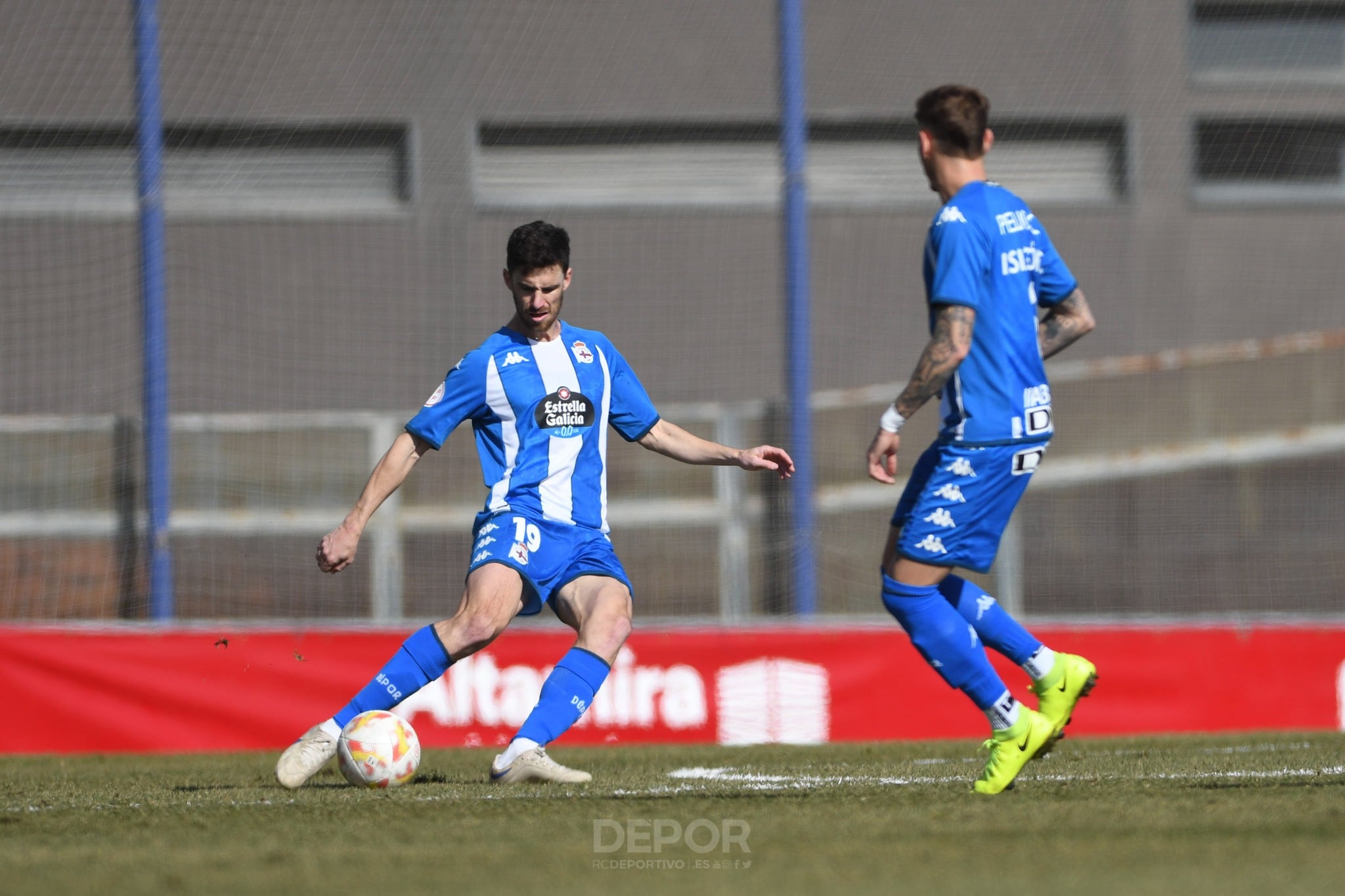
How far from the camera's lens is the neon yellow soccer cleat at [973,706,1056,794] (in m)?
4.29

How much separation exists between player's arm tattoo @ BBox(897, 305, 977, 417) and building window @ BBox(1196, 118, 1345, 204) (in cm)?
640

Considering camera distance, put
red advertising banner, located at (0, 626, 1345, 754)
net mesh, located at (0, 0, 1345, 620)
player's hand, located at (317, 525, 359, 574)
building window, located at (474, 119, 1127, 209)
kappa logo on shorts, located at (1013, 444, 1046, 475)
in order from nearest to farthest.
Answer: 1. kappa logo on shorts, located at (1013, 444, 1046, 475)
2. player's hand, located at (317, 525, 359, 574)
3. red advertising banner, located at (0, 626, 1345, 754)
4. net mesh, located at (0, 0, 1345, 620)
5. building window, located at (474, 119, 1127, 209)

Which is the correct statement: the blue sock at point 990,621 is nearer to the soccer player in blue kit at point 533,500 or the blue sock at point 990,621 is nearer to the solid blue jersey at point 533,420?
the soccer player in blue kit at point 533,500

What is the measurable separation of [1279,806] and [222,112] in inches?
283

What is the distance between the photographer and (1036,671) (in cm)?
448

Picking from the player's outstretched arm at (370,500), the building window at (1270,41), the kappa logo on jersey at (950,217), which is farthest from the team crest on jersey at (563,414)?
the building window at (1270,41)

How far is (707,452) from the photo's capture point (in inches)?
204

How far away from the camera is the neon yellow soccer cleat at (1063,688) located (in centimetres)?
443

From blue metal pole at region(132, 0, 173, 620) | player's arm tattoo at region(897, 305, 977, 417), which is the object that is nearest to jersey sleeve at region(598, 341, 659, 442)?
player's arm tattoo at region(897, 305, 977, 417)

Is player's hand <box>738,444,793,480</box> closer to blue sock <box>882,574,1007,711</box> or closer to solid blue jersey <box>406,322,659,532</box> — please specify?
solid blue jersey <box>406,322,659,532</box>

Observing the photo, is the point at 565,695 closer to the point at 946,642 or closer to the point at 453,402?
the point at 453,402

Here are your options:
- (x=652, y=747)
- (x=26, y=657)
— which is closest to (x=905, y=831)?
(x=652, y=747)

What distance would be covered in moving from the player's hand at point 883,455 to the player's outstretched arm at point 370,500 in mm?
1444

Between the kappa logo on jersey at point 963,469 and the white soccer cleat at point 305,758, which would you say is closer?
the kappa logo on jersey at point 963,469
